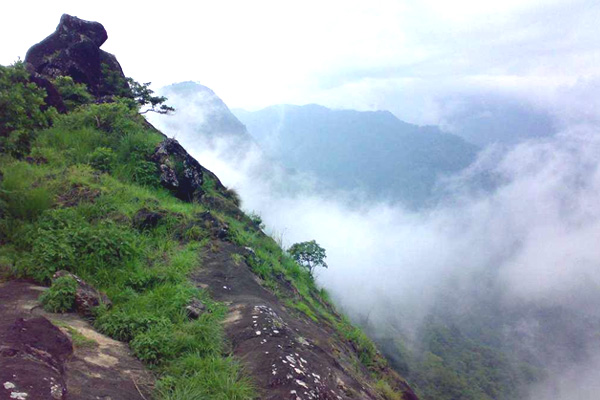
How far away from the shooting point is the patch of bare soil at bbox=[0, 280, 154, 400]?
3049mm

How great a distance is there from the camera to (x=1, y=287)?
5.05 metres

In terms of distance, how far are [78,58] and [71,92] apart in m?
3.65

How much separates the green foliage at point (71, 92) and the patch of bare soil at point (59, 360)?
34.5 feet

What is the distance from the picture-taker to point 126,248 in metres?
6.59

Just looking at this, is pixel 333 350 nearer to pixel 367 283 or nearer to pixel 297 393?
pixel 297 393

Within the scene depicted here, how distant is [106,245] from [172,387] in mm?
3167

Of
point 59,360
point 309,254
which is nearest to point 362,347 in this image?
point 59,360

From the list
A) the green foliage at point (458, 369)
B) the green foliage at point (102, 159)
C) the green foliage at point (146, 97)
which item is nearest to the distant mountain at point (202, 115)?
the green foliage at point (458, 369)

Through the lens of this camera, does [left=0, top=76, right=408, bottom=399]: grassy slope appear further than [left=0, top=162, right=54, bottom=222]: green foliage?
No

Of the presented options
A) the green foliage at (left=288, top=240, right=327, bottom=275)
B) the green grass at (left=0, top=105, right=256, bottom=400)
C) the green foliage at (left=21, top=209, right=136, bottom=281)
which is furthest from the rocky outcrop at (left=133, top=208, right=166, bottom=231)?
the green foliage at (left=288, top=240, right=327, bottom=275)

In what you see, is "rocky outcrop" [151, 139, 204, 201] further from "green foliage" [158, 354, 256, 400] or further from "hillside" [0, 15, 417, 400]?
"green foliage" [158, 354, 256, 400]

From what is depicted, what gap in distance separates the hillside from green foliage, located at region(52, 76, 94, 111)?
1.44 meters

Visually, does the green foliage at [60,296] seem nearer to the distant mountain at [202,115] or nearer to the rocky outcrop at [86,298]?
the rocky outcrop at [86,298]

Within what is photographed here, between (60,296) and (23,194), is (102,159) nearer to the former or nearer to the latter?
(23,194)
